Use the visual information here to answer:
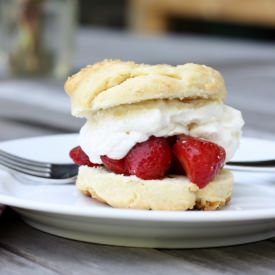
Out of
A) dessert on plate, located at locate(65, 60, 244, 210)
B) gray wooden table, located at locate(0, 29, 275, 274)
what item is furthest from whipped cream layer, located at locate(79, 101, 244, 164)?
gray wooden table, located at locate(0, 29, 275, 274)

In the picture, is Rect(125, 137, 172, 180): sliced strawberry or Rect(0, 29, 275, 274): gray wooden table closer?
Rect(0, 29, 275, 274): gray wooden table

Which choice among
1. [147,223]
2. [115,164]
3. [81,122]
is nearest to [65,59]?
[81,122]

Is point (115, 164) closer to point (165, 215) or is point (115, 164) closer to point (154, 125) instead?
point (154, 125)

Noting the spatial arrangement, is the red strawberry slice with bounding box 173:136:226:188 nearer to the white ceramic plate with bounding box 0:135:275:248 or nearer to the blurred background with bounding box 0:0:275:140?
the white ceramic plate with bounding box 0:135:275:248

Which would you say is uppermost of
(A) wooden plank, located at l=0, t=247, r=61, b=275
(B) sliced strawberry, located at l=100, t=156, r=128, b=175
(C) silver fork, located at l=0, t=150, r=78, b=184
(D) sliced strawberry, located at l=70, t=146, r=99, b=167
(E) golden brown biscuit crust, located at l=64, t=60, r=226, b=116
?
(E) golden brown biscuit crust, located at l=64, t=60, r=226, b=116

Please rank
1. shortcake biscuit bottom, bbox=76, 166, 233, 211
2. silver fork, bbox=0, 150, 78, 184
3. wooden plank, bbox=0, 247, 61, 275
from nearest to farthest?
1. wooden plank, bbox=0, 247, 61, 275
2. shortcake biscuit bottom, bbox=76, 166, 233, 211
3. silver fork, bbox=0, 150, 78, 184

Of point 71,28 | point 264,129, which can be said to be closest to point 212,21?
point 71,28

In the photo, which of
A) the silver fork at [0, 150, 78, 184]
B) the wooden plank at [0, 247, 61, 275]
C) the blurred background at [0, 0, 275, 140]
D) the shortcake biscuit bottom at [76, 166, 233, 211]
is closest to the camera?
the wooden plank at [0, 247, 61, 275]
